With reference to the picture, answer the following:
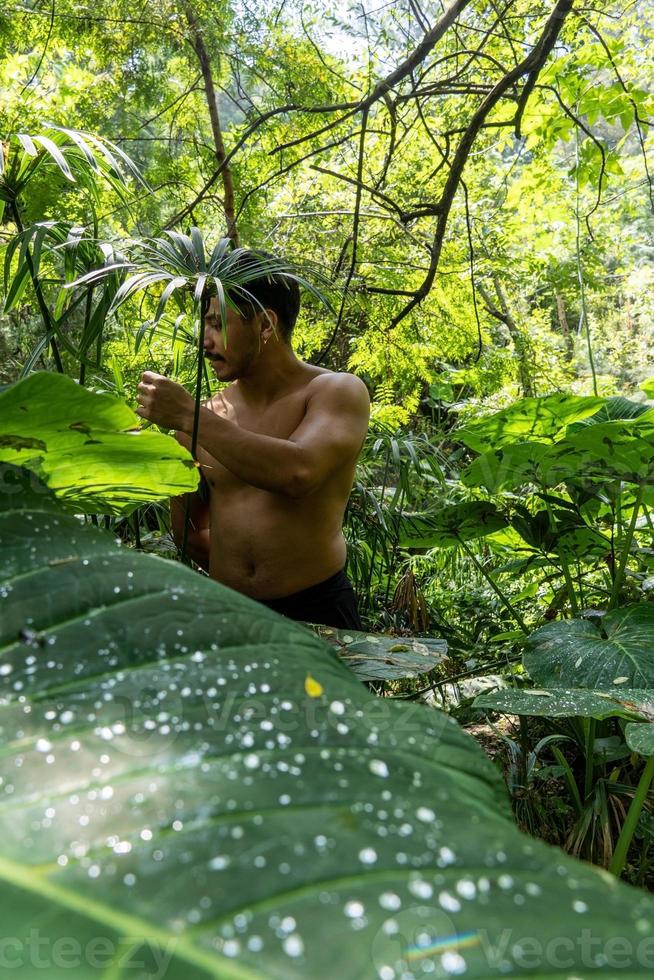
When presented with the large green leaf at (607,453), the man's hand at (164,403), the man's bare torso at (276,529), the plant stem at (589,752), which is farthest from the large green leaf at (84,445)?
the plant stem at (589,752)

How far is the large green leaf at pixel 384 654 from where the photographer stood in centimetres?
110

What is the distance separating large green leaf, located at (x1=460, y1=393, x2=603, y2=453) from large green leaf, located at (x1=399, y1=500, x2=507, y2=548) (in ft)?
0.60

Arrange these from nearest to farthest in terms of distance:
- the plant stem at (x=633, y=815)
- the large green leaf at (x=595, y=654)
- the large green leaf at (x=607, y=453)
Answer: the plant stem at (x=633, y=815)
the large green leaf at (x=595, y=654)
the large green leaf at (x=607, y=453)

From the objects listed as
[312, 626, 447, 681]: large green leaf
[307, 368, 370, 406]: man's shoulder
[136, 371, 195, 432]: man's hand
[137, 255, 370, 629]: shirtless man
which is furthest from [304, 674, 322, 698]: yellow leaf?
[307, 368, 370, 406]: man's shoulder

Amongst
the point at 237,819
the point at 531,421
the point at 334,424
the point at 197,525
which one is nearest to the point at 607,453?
the point at 531,421

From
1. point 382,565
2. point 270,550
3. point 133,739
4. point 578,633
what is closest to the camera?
point 133,739

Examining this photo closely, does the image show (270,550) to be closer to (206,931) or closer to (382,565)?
(382,565)

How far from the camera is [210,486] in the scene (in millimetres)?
2020

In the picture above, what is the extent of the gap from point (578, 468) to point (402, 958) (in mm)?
1706

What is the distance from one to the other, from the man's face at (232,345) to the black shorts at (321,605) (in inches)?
24.6

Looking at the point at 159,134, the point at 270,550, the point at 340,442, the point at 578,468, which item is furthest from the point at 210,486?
the point at 159,134

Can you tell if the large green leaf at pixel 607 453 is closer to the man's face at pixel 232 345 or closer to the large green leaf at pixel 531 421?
the large green leaf at pixel 531 421

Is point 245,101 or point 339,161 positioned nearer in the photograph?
point 245,101

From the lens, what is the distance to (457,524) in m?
2.05
